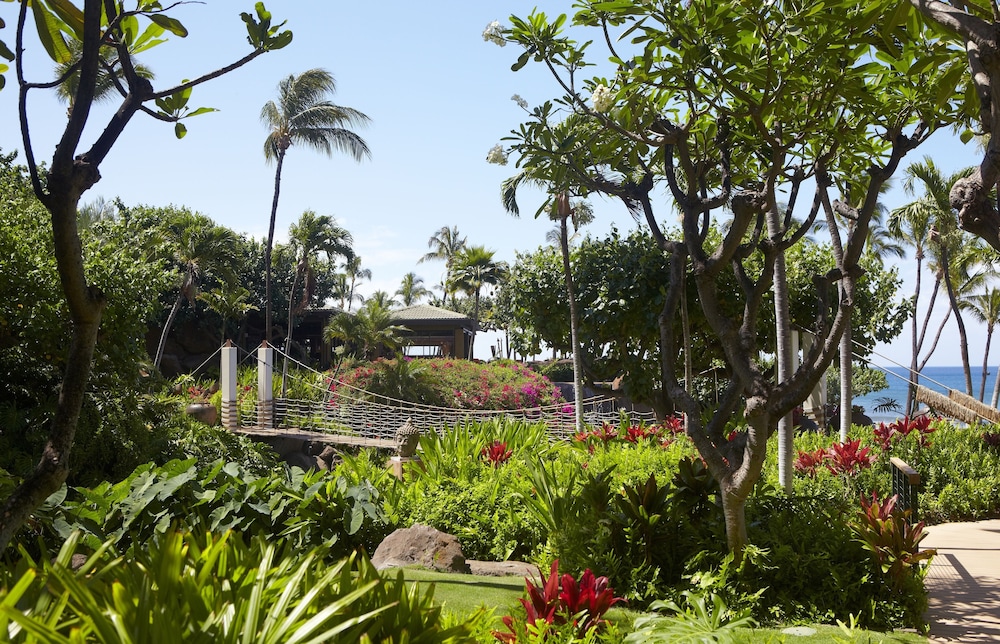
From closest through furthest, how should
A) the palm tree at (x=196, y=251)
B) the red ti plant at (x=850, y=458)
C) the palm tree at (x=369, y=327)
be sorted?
the red ti plant at (x=850, y=458) → the palm tree at (x=196, y=251) → the palm tree at (x=369, y=327)

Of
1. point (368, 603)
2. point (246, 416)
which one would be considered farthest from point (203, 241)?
point (368, 603)

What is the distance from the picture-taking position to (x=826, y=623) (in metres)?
4.62

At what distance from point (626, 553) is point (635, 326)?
8.84 metres

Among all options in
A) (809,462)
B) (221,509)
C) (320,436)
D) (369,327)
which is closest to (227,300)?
(369,327)

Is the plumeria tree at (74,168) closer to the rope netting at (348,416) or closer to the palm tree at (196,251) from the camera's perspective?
the rope netting at (348,416)

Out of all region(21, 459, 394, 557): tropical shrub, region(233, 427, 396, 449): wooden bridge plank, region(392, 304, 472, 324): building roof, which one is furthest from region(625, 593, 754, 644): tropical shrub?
region(392, 304, 472, 324): building roof

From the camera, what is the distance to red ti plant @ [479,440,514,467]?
334 inches

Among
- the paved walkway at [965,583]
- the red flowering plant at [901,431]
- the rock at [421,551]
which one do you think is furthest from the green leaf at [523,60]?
the red flowering plant at [901,431]

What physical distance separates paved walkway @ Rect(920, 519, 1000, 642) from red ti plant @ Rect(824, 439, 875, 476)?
854 mm

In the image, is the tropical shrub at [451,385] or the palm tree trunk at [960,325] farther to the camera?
the palm tree trunk at [960,325]

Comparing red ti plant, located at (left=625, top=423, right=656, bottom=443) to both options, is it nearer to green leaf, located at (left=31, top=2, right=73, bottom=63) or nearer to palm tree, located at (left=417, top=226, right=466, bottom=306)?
green leaf, located at (left=31, top=2, right=73, bottom=63)

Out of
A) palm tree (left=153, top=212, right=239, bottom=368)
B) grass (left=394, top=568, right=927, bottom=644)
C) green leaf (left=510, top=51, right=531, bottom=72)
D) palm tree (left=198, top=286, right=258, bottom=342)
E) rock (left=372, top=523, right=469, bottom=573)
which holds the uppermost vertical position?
palm tree (left=153, top=212, right=239, bottom=368)

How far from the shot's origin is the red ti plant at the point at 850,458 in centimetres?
780

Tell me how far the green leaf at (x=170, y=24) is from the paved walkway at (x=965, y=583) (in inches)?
186
